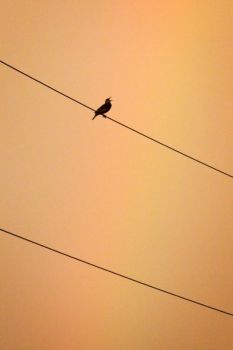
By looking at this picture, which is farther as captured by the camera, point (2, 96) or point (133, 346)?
point (133, 346)

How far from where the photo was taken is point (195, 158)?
3.15 m

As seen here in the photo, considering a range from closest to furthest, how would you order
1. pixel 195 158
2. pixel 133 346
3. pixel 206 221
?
1. pixel 195 158
2. pixel 206 221
3. pixel 133 346

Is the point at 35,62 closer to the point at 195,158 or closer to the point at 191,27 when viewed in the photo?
the point at 191,27

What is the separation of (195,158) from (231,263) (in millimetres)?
866

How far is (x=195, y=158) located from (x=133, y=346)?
4.81ft

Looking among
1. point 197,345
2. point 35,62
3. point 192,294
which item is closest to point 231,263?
point 192,294

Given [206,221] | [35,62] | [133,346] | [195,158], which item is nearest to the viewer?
[35,62]

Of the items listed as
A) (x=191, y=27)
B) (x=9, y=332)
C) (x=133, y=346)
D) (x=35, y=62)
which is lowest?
(x=9, y=332)

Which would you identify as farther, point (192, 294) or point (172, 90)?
point (192, 294)

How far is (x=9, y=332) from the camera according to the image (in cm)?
344

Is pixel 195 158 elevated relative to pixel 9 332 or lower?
elevated

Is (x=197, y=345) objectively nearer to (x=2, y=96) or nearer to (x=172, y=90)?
(x=172, y=90)

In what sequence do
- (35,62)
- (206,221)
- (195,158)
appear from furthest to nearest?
(206,221), (195,158), (35,62)

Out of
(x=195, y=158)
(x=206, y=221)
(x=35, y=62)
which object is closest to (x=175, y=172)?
(x=195, y=158)
